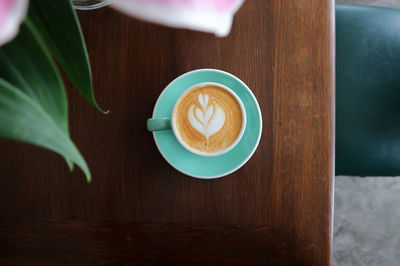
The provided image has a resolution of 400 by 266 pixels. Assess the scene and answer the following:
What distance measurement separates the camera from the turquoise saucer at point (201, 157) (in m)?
0.48

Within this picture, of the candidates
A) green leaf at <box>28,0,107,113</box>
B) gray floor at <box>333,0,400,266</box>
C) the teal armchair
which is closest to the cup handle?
green leaf at <box>28,0,107,113</box>

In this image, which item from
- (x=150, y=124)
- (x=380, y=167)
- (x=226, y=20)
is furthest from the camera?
(x=380, y=167)

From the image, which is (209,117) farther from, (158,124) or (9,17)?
(9,17)

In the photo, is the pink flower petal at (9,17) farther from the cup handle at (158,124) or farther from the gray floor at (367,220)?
the gray floor at (367,220)

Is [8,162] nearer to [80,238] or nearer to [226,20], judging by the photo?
[80,238]

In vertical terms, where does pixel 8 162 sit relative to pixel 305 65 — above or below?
below

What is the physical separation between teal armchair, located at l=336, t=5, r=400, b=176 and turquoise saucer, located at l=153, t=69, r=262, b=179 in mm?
279

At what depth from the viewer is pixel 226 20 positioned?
0.28ft

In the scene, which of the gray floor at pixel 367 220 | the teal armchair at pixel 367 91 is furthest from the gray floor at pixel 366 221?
the teal armchair at pixel 367 91

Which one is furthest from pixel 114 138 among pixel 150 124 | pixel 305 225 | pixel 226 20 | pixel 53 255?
pixel 226 20

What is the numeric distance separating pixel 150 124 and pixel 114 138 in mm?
75

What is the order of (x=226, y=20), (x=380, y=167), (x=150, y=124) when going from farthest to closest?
(x=380, y=167) → (x=150, y=124) → (x=226, y=20)

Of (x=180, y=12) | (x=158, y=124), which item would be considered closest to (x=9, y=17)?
(x=180, y=12)

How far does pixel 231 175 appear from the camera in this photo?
1.59 feet
